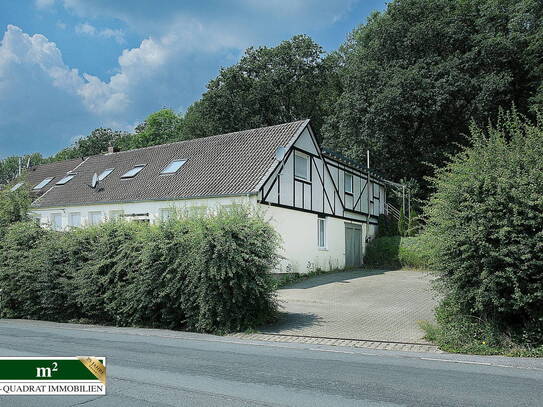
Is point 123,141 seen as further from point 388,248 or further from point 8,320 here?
point 8,320

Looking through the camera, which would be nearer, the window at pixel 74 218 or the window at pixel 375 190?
the window at pixel 74 218

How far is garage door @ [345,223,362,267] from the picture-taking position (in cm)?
2711

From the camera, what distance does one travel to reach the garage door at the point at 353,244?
88.9 ft

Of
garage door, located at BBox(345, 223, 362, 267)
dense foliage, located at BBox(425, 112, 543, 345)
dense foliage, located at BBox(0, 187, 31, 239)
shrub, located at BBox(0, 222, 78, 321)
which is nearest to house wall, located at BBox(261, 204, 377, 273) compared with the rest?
garage door, located at BBox(345, 223, 362, 267)

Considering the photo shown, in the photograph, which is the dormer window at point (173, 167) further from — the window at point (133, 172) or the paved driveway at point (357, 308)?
the paved driveway at point (357, 308)

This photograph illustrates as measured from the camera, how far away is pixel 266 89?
140 feet

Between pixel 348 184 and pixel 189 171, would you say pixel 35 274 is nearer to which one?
pixel 189 171

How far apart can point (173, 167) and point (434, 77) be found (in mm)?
16419

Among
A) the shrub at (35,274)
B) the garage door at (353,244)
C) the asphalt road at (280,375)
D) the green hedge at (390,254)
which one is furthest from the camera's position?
the garage door at (353,244)

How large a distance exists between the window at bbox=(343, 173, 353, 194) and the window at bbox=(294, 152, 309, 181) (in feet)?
15.5

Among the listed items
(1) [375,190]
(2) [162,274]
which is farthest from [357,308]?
(1) [375,190]

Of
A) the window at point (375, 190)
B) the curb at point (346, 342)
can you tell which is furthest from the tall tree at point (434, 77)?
the curb at point (346, 342)

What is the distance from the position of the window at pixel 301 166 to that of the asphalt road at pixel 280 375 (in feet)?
41.8

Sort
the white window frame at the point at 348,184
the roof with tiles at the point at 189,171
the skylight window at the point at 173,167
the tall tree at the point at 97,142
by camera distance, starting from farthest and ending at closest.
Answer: the tall tree at the point at 97,142, the white window frame at the point at 348,184, the skylight window at the point at 173,167, the roof with tiles at the point at 189,171
